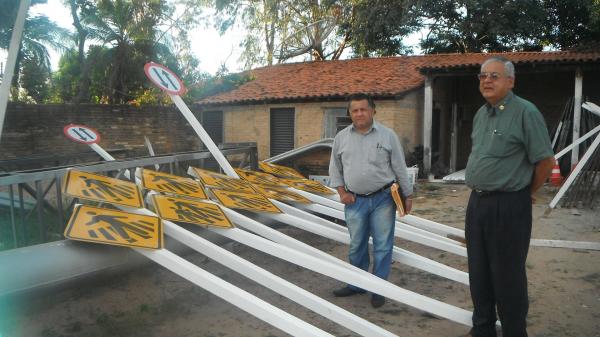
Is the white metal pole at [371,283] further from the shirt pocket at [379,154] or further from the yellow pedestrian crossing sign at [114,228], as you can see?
the shirt pocket at [379,154]

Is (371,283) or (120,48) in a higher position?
(120,48)

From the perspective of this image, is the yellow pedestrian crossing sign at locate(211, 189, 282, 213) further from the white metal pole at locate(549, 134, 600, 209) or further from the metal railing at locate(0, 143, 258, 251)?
the white metal pole at locate(549, 134, 600, 209)

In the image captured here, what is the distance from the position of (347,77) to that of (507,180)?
526 inches

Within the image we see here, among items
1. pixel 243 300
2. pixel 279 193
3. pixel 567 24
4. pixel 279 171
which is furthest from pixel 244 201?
pixel 567 24

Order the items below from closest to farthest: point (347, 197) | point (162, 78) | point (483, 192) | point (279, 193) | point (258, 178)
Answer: point (483, 192)
point (347, 197)
point (162, 78)
point (279, 193)
point (258, 178)

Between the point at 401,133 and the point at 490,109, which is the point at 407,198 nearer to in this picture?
the point at 490,109

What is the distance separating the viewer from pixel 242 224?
409 cm

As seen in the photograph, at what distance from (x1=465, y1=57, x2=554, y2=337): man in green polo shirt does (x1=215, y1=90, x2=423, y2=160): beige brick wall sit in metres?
10.4

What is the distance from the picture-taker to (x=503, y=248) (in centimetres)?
272

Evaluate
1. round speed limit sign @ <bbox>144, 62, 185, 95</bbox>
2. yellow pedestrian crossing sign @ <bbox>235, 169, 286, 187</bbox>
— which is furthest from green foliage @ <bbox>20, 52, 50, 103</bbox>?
round speed limit sign @ <bbox>144, 62, 185, 95</bbox>

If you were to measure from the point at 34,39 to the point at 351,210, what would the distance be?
1650 cm

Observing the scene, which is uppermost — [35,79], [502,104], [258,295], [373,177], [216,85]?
[35,79]

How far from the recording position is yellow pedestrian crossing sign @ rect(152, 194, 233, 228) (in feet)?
11.6

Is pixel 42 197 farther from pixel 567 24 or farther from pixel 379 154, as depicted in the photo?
pixel 567 24
